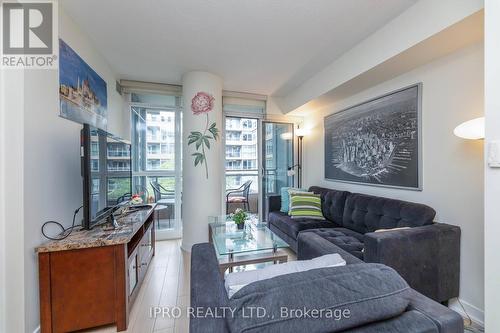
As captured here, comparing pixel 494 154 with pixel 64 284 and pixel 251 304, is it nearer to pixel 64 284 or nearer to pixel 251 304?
pixel 251 304

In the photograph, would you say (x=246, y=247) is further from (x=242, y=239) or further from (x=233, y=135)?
(x=233, y=135)

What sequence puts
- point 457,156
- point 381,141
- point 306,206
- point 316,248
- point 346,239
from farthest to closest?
1. point 306,206
2. point 381,141
3. point 346,239
4. point 457,156
5. point 316,248

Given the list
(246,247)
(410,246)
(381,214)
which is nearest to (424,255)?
(410,246)

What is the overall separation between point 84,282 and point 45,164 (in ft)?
2.94

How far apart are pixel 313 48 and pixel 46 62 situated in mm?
2460

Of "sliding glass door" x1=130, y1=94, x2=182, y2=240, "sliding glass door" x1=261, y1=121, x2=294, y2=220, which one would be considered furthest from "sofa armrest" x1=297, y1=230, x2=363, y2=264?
"sliding glass door" x1=130, y1=94, x2=182, y2=240

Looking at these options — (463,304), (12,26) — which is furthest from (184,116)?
(463,304)

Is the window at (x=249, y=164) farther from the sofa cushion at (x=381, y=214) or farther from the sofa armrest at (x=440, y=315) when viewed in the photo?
the sofa armrest at (x=440, y=315)

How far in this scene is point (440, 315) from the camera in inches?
27.9

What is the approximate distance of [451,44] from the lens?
1723 mm

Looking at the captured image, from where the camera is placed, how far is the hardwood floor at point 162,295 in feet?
5.38

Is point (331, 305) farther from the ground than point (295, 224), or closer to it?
farther from the ground

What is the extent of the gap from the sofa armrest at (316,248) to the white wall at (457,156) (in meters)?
1.09
